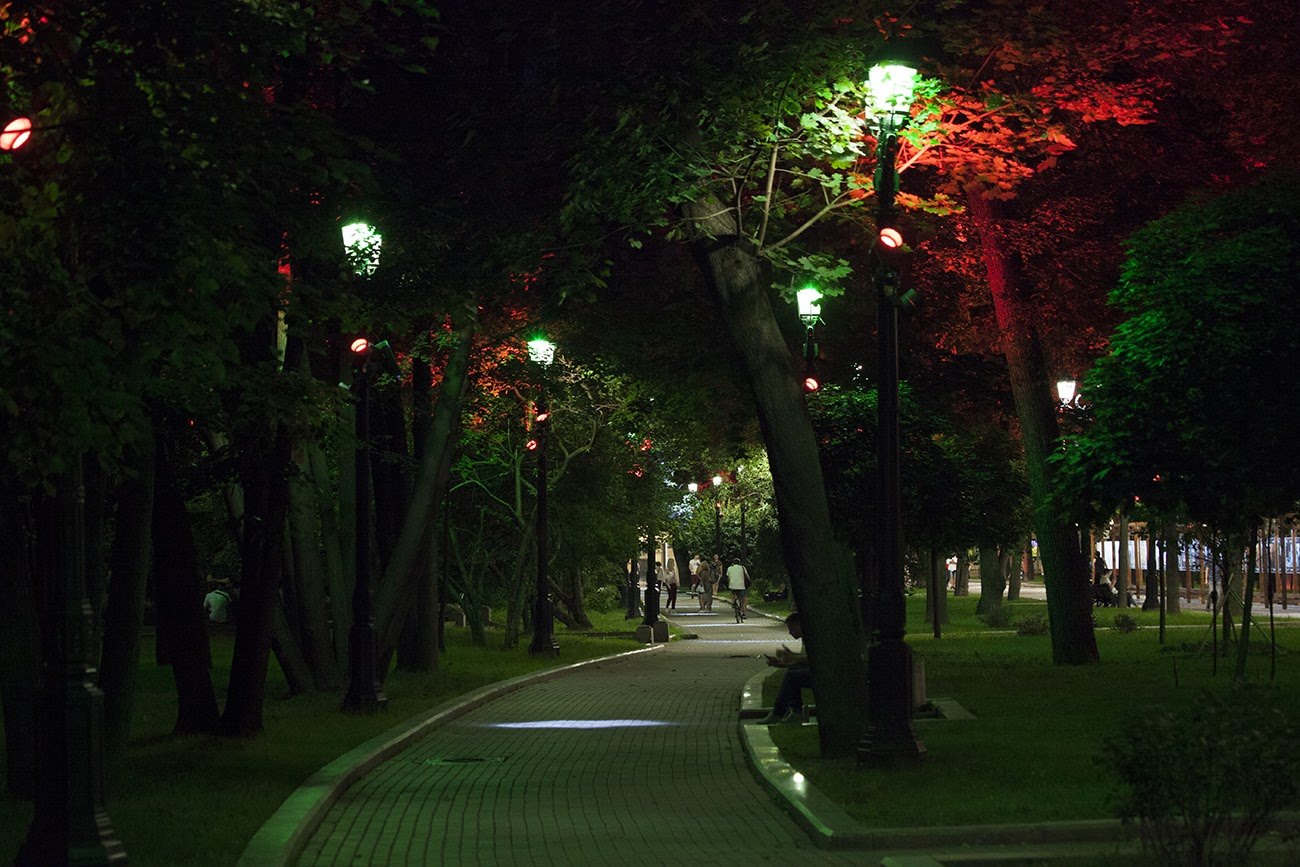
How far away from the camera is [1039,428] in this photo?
87.1 ft

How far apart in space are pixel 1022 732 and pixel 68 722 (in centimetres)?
→ 993

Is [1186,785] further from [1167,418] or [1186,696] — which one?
[1186,696]

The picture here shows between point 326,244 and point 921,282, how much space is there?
14.9 meters

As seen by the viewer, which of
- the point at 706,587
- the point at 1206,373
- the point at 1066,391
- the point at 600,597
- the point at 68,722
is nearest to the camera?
the point at 68,722

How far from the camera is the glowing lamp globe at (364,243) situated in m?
17.8

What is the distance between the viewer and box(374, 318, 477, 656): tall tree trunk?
73.7ft

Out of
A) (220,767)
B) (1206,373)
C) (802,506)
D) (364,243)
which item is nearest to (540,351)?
(364,243)

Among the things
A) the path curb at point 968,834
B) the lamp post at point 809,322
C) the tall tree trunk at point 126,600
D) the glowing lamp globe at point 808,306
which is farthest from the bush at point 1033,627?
the path curb at point 968,834

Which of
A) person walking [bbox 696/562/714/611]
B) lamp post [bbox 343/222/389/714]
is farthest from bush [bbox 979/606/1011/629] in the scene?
lamp post [bbox 343/222/389/714]

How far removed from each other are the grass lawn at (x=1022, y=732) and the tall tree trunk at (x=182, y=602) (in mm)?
5598

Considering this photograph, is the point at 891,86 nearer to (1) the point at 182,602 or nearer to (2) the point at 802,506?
(2) the point at 802,506

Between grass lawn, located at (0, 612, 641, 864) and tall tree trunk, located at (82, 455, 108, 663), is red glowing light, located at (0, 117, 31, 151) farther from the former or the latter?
grass lawn, located at (0, 612, 641, 864)

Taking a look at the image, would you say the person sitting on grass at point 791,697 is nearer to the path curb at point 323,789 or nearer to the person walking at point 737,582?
the path curb at point 323,789

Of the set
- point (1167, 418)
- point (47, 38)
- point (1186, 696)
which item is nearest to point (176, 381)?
point (47, 38)
